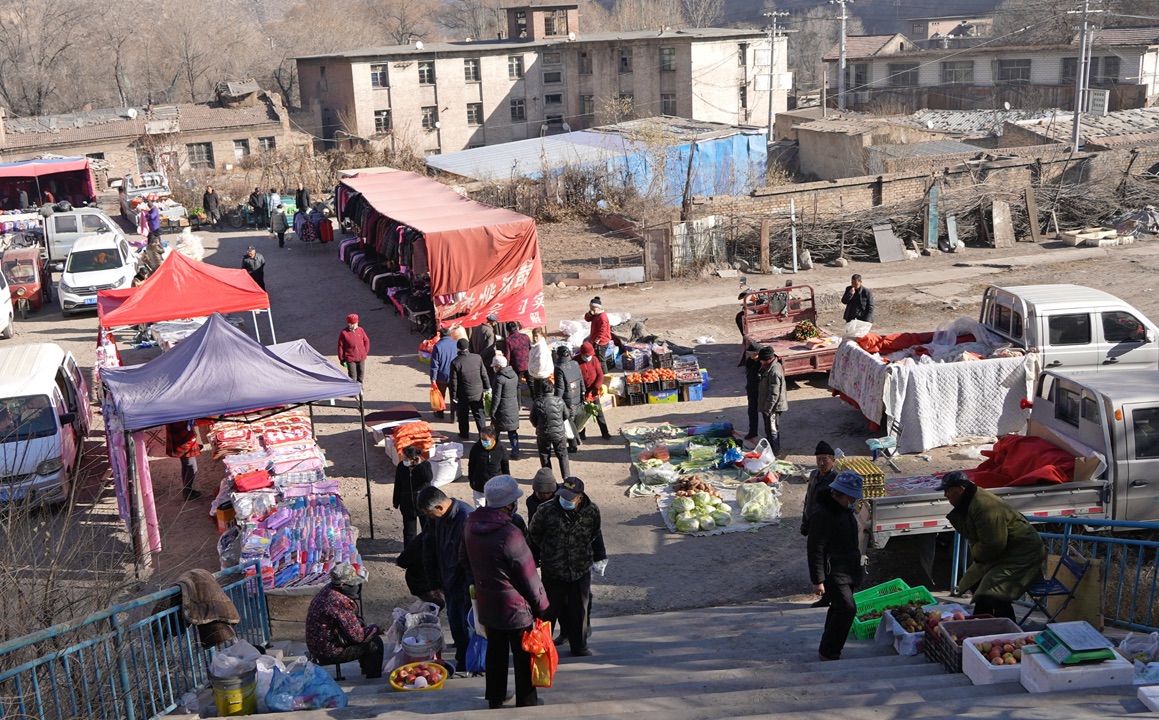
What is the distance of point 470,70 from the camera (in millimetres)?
55438

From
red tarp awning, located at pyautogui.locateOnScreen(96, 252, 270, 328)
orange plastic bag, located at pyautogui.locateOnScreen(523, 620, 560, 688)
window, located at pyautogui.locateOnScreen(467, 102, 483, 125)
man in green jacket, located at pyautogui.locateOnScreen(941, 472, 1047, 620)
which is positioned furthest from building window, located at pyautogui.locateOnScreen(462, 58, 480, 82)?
orange plastic bag, located at pyautogui.locateOnScreen(523, 620, 560, 688)

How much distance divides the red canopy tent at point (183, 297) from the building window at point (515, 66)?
139 feet

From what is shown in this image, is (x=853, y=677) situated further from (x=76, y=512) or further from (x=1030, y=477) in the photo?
(x=76, y=512)

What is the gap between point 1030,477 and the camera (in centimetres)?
984

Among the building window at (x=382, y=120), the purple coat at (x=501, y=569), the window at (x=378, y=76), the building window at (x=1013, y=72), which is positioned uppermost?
the window at (x=378, y=76)

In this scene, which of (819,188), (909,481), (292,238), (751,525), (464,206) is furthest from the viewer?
(292,238)

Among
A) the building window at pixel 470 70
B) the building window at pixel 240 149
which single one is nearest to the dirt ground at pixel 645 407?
the building window at pixel 240 149

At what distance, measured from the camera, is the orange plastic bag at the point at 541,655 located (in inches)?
252

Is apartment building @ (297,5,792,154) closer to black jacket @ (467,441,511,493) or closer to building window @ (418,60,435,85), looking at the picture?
building window @ (418,60,435,85)

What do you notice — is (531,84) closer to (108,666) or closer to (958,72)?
(958,72)

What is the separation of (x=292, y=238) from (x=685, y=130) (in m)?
15.3

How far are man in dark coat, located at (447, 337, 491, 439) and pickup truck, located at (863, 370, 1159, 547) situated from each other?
20.4ft

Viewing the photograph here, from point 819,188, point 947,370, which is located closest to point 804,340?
point 947,370

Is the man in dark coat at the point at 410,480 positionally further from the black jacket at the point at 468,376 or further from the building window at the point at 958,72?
the building window at the point at 958,72
